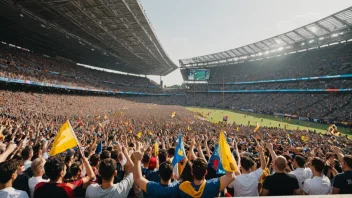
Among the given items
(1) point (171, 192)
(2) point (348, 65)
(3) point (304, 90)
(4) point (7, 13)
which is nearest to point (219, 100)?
(3) point (304, 90)

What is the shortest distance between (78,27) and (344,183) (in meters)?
38.7

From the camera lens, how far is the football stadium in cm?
328

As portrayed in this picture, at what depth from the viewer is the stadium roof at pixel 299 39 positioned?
39.8 metres

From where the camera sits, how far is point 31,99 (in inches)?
1337

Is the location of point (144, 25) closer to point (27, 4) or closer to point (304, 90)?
point (27, 4)

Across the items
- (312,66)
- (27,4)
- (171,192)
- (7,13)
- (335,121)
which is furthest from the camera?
(312,66)

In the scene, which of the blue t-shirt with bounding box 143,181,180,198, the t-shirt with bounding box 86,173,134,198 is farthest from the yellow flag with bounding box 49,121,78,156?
the blue t-shirt with bounding box 143,181,180,198

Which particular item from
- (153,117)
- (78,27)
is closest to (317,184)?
(153,117)

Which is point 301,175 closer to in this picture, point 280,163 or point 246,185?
point 280,163

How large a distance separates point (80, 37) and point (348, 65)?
58.8 meters

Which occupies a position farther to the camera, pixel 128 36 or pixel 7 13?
pixel 128 36

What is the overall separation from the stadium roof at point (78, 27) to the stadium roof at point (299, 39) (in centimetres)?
3345

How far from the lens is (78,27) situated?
33.3 metres

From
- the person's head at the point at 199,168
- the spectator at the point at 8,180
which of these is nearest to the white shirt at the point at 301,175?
the person's head at the point at 199,168
